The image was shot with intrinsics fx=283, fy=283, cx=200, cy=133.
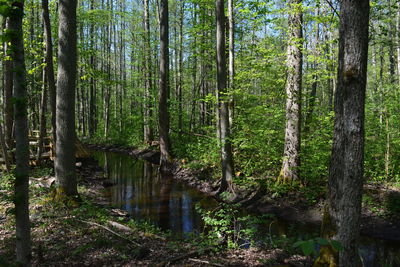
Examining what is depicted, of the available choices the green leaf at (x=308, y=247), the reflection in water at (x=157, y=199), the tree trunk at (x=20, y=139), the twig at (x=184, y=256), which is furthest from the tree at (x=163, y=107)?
the green leaf at (x=308, y=247)

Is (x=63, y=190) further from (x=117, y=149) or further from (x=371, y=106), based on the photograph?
(x=117, y=149)

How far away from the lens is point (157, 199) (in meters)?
11.2

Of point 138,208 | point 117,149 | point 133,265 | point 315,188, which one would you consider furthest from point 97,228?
point 117,149

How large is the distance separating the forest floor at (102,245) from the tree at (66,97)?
2.21ft

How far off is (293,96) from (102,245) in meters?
7.25

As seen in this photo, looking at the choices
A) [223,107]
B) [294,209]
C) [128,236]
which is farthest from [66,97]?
[294,209]

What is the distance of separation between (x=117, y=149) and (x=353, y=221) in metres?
25.0

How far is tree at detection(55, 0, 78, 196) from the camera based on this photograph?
703cm

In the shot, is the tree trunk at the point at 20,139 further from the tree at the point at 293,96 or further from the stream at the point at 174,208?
the tree at the point at 293,96

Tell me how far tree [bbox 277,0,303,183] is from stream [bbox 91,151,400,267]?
203 cm

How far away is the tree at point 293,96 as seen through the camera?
9.25m

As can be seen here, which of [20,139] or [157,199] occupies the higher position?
[20,139]

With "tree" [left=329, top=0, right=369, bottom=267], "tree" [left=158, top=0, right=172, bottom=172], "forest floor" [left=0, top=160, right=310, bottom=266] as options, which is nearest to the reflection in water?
"tree" [left=158, top=0, right=172, bottom=172]

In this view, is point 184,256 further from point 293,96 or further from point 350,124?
point 293,96
